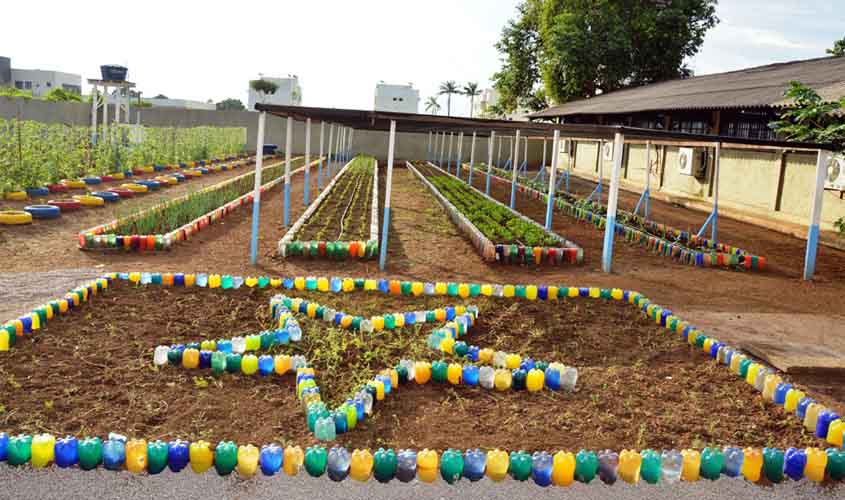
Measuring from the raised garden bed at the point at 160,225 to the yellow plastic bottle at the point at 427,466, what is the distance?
6652 millimetres

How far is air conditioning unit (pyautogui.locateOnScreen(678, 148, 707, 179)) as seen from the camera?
Result: 19.0 meters

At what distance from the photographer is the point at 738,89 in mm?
19062

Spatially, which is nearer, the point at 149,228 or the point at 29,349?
the point at 29,349

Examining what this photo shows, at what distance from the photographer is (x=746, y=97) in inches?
655

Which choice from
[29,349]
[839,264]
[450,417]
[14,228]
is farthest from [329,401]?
[839,264]

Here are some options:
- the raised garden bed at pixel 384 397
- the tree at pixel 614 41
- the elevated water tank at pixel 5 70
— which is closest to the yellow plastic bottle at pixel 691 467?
the raised garden bed at pixel 384 397

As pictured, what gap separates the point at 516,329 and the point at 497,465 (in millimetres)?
2850

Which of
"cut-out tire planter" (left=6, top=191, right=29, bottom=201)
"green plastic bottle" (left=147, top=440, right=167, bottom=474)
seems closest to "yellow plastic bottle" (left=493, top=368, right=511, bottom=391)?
"green plastic bottle" (left=147, top=440, right=167, bottom=474)

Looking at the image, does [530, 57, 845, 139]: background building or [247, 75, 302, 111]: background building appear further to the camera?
[247, 75, 302, 111]: background building

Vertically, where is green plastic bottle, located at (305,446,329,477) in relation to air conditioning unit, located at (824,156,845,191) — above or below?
below

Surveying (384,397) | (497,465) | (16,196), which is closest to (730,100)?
(384,397)

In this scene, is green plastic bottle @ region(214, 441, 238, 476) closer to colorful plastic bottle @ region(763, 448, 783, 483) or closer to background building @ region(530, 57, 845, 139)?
colorful plastic bottle @ region(763, 448, 783, 483)

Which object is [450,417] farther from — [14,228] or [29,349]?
[14,228]

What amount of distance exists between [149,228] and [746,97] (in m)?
13.4
